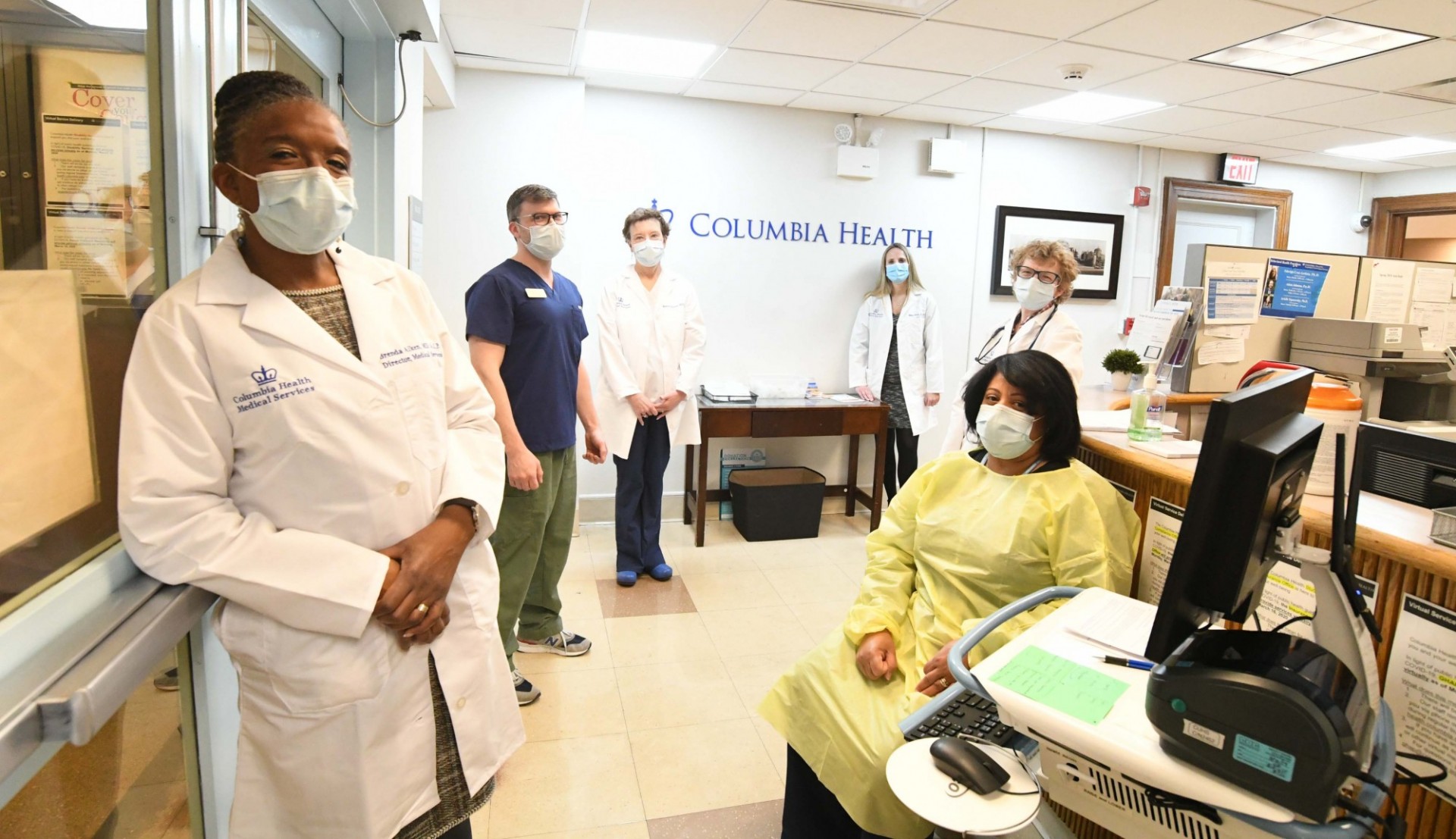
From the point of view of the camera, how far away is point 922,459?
5406 millimetres

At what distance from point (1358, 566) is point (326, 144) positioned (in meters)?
1.75

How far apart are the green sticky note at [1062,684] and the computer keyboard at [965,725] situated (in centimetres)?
27

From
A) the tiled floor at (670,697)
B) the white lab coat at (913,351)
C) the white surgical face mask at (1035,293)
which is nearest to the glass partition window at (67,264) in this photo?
the tiled floor at (670,697)

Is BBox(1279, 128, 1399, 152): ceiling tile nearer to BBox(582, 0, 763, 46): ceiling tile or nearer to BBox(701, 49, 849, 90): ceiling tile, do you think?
BBox(701, 49, 849, 90): ceiling tile

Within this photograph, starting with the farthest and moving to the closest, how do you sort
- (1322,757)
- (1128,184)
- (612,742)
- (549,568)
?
(1128,184) → (549,568) → (612,742) → (1322,757)

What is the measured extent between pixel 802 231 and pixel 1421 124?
366 cm

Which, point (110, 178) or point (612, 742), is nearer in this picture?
point (110, 178)

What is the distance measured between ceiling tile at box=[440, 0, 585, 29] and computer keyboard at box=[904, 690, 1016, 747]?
118 inches

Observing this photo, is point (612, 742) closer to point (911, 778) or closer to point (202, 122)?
point (911, 778)

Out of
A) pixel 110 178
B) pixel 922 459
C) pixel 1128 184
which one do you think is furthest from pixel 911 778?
pixel 1128 184

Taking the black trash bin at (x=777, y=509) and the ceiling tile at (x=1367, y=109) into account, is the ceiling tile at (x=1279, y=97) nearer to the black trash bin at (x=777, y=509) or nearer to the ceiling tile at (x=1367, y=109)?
the ceiling tile at (x=1367, y=109)

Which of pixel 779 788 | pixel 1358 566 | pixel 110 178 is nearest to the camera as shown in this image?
pixel 110 178

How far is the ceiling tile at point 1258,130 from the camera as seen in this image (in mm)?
4766

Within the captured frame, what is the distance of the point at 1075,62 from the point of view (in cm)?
377
